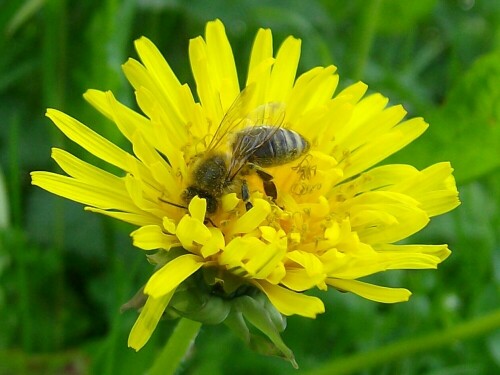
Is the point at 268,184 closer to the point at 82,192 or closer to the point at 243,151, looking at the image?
the point at 243,151

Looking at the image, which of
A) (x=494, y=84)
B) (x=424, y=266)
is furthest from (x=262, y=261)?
(x=494, y=84)

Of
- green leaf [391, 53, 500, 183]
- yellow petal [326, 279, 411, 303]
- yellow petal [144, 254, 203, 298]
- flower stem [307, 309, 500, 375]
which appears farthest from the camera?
green leaf [391, 53, 500, 183]

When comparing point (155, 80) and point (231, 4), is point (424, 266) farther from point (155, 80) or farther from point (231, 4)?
point (231, 4)

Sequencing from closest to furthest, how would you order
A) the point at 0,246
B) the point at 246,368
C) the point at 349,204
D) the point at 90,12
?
the point at 349,204 → the point at 0,246 → the point at 246,368 → the point at 90,12

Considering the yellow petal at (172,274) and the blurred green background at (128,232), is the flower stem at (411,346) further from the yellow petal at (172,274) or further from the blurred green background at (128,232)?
the yellow petal at (172,274)

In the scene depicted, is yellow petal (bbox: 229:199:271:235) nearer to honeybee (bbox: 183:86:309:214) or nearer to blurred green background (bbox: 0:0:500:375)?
honeybee (bbox: 183:86:309:214)

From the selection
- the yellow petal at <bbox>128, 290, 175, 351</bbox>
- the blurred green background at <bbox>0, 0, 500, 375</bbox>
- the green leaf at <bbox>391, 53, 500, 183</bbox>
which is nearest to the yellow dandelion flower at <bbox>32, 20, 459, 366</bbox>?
the yellow petal at <bbox>128, 290, 175, 351</bbox>

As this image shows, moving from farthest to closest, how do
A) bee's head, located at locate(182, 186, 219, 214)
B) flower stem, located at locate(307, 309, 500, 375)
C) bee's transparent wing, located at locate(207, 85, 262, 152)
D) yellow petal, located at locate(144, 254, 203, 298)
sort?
flower stem, located at locate(307, 309, 500, 375) → bee's transparent wing, located at locate(207, 85, 262, 152) → bee's head, located at locate(182, 186, 219, 214) → yellow petal, located at locate(144, 254, 203, 298)
